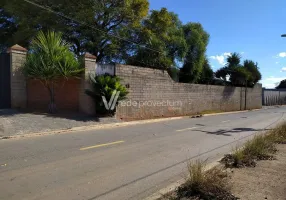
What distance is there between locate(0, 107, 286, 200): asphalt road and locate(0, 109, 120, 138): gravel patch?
4.89 ft

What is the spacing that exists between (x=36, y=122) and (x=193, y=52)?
827 inches

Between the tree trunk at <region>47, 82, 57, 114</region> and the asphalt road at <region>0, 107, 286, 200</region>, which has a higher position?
the tree trunk at <region>47, 82, 57, 114</region>

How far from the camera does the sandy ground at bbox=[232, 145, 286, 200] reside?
4.51m

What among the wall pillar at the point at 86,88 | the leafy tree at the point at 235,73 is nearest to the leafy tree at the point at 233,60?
the leafy tree at the point at 235,73

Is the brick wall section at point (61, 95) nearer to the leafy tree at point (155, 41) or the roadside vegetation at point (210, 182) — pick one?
the leafy tree at point (155, 41)

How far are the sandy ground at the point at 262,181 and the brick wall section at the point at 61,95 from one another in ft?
40.7

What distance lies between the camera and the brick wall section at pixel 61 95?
1623 cm

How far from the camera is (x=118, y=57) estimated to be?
25.8 metres

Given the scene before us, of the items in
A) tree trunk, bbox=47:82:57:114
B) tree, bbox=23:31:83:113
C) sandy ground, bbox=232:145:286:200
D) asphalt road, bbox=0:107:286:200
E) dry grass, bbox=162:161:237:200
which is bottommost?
asphalt road, bbox=0:107:286:200

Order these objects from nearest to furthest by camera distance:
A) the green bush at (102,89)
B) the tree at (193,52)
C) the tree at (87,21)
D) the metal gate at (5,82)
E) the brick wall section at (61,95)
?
the metal gate at (5,82) < the green bush at (102,89) < the brick wall section at (61,95) < the tree at (87,21) < the tree at (193,52)

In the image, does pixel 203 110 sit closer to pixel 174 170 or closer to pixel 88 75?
pixel 88 75

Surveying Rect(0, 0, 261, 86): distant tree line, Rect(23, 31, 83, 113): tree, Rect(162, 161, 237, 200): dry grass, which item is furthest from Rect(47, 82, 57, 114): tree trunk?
Rect(162, 161, 237, 200): dry grass

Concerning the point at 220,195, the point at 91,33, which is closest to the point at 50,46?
the point at 91,33

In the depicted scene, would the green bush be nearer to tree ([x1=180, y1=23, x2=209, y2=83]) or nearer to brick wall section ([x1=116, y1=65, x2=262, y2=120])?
brick wall section ([x1=116, y1=65, x2=262, y2=120])
